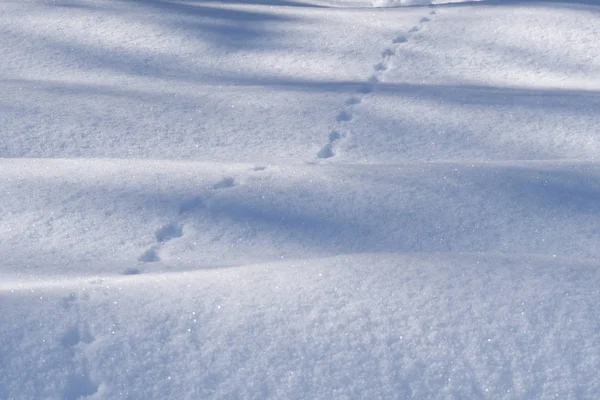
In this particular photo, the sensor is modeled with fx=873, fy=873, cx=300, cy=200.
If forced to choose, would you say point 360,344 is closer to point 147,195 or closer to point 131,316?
point 131,316

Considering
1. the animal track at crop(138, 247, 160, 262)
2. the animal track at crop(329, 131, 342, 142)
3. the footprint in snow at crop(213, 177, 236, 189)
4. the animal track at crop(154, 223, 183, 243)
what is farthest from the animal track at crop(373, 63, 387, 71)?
the animal track at crop(138, 247, 160, 262)

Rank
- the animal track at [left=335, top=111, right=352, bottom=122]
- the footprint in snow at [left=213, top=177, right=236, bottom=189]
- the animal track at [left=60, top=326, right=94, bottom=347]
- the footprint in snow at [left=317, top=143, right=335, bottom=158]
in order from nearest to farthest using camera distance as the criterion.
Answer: the animal track at [left=60, top=326, right=94, bottom=347] → the footprint in snow at [left=213, top=177, right=236, bottom=189] → the footprint in snow at [left=317, top=143, right=335, bottom=158] → the animal track at [left=335, top=111, right=352, bottom=122]

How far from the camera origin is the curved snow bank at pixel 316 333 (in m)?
1.49

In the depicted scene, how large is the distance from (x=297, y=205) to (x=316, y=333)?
0.68 m

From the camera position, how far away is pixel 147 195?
2301mm

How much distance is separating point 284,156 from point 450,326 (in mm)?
1170

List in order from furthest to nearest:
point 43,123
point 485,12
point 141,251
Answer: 1. point 485,12
2. point 43,123
3. point 141,251

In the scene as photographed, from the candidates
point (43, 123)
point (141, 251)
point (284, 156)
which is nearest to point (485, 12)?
point (284, 156)

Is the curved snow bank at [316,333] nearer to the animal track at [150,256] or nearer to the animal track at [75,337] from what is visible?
the animal track at [75,337]

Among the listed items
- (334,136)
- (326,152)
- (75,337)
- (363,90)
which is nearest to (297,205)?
(326,152)

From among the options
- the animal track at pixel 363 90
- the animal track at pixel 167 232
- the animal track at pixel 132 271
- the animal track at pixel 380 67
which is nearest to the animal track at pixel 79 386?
the animal track at pixel 132 271

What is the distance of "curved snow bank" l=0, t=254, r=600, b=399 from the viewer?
4.88 feet

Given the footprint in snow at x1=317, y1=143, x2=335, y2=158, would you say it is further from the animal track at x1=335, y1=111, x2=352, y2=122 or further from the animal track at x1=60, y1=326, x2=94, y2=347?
the animal track at x1=60, y1=326, x2=94, y2=347

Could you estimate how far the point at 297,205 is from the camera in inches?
88.0
